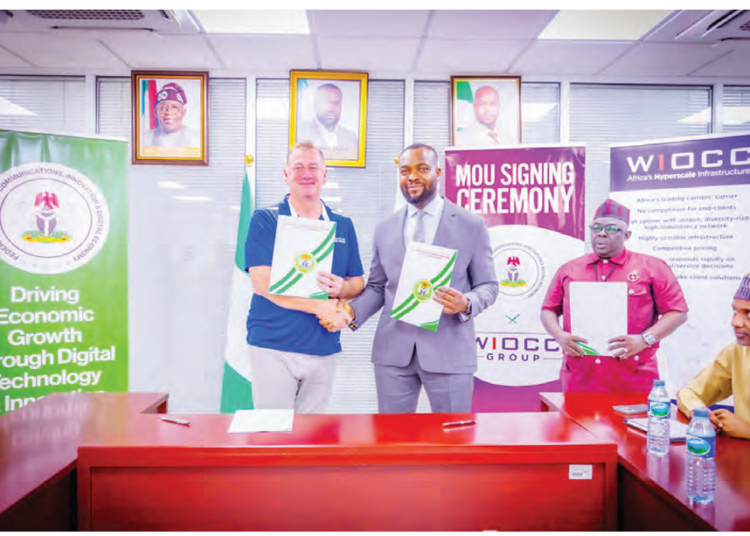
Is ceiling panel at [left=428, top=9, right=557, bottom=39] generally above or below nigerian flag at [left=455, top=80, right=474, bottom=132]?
above

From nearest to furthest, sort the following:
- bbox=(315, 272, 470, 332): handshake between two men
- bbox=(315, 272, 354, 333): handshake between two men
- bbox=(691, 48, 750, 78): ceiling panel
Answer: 1. bbox=(315, 272, 470, 332): handshake between two men
2. bbox=(315, 272, 354, 333): handshake between two men
3. bbox=(691, 48, 750, 78): ceiling panel

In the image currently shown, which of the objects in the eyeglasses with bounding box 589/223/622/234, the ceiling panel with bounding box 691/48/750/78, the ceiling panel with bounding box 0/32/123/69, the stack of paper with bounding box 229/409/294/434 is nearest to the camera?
the stack of paper with bounding box 229/409/294/434

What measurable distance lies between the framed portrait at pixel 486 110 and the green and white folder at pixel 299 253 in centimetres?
199

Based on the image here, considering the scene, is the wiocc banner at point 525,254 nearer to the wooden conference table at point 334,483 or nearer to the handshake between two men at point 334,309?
the handshake between two men at point 334,309

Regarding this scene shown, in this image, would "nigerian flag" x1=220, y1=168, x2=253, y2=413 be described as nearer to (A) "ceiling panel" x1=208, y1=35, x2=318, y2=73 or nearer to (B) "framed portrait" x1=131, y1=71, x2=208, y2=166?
(B) "framed portrait" x1=131, y1=71, x2=208, y2=166

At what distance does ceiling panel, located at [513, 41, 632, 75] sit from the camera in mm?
3271

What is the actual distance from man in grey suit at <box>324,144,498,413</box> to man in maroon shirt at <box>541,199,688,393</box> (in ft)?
2.22

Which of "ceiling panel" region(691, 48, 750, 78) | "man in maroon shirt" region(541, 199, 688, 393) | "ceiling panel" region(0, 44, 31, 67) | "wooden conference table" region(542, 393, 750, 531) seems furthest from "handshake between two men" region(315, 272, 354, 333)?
"ceiling panel" region(691, 48, 750, 78)

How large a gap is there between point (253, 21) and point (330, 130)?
0.97 m

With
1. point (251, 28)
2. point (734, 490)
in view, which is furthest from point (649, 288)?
point (251, 28)

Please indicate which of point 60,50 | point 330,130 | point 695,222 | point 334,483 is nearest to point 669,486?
point 334,483

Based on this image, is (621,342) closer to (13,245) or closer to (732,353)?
(732,353)

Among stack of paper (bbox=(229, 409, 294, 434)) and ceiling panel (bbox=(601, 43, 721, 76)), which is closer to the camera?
stack of paper (bbox=(229, 409, 294, 434))

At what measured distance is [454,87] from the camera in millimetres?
3752
